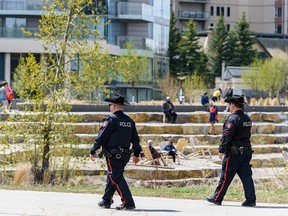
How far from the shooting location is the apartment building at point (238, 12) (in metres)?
98.9

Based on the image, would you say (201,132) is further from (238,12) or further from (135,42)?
(238,12)

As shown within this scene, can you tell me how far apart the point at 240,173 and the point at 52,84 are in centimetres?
886

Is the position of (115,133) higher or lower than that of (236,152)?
higher

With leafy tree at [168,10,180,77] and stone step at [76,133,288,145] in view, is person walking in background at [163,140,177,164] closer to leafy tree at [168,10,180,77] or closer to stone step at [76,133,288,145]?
stone step at [76,133,288,145]

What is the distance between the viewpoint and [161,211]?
1348cm

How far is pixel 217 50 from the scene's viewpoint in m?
83.3

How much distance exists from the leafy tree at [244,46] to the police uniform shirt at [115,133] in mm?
69271

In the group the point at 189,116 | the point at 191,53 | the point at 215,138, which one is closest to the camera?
the point at 215,138

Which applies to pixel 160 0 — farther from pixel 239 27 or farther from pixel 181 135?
pixel 181 135

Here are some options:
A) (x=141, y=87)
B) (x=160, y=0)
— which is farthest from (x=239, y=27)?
(x=141, y=87)

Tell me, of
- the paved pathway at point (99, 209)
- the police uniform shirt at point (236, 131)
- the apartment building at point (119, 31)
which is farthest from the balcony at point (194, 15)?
the police uniform shirt at point (236, 131)

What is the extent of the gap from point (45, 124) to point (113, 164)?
8.02 metres

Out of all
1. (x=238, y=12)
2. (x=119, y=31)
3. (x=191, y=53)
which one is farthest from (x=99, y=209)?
(x=238, y=12)

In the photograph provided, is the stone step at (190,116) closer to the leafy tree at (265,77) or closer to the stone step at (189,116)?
the stone step at (189,116)
